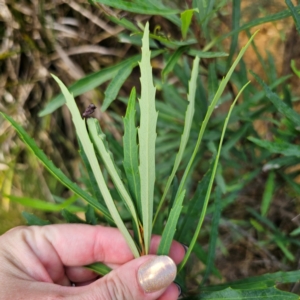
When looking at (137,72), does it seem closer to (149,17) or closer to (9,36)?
(149,17)

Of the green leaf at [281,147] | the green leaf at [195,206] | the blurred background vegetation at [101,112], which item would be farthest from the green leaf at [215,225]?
the blurred background vegetation at [101,112]

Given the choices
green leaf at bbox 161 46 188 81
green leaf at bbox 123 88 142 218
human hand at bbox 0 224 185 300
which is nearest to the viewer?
green leaf at bbox 123 88 142 218

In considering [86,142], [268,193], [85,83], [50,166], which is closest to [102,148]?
[86,142]

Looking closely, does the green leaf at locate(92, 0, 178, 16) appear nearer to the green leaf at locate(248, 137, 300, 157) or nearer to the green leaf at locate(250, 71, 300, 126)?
the green leaf at locate(250, 71, 300, 126)

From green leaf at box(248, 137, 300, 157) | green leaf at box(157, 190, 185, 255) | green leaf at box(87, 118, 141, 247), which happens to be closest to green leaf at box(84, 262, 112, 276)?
green leaf at box(157, 190, 185, 255)

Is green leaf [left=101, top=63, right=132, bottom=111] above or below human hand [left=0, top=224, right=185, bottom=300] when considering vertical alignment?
above

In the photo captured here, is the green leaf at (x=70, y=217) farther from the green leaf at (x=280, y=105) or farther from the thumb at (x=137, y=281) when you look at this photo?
the green leaf at (x=280, y=105)

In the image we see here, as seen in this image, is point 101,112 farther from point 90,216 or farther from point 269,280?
point 269,280
